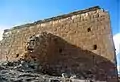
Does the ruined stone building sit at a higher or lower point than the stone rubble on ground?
higher

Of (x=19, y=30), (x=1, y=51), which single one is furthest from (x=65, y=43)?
(x=1, y=51)

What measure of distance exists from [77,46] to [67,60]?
1011 millimetres

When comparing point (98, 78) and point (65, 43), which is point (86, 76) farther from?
point (65, 43)

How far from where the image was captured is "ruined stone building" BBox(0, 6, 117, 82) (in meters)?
13.2

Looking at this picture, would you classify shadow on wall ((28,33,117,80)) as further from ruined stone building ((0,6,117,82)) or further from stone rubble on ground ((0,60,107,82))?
stone rubble on ground ((0,60,107,82))

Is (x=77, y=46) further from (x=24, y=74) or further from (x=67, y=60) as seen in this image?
(x=24, y=74)

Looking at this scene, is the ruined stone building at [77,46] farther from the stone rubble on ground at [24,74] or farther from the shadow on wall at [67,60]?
the stone rubble on ground at [24,74]

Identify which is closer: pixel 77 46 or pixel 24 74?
pixel 24 74

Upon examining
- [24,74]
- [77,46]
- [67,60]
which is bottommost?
[24,74]

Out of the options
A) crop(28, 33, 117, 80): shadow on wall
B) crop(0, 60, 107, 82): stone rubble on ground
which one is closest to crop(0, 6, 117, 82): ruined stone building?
crop(28, 33, 117, 80): shadow on wall

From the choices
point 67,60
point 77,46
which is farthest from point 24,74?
point 77,46

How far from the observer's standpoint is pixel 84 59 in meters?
13.8

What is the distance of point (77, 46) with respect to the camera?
14.3m

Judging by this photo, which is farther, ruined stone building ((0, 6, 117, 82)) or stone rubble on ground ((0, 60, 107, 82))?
ruined stone building ((0, 6, 117, 82))
